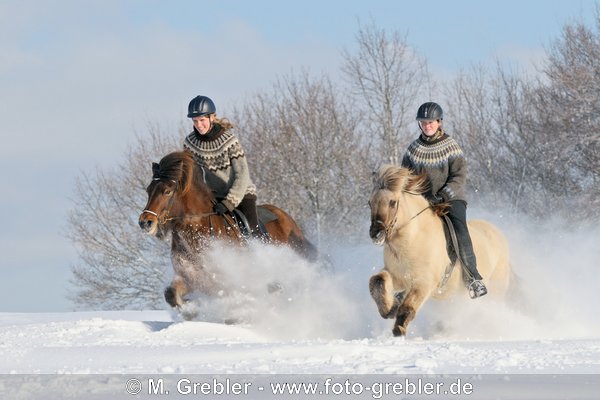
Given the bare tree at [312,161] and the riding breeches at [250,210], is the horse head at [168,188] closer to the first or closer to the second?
the riding breeches at [250,210]

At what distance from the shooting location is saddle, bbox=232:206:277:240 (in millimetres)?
13242

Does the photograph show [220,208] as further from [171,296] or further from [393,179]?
[393,179]

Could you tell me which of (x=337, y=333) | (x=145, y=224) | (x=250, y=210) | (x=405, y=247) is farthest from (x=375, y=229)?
(x=250, y=210)

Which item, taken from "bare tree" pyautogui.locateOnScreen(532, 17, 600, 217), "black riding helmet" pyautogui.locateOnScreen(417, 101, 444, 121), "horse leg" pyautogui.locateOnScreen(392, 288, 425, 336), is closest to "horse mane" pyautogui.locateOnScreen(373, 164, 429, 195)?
"black riding helmet" pyautogui.locateOnScreen(417, 101, 444, 121)

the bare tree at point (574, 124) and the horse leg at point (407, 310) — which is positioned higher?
the bare tree at point (574, 124)

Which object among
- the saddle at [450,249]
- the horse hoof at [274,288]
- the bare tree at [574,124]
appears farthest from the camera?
the bare tree at [574,124]

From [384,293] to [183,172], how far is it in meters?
3.01

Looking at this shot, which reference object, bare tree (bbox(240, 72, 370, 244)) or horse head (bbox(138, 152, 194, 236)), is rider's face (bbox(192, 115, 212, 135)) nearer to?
horse head (bbox(138, 152, 194, 236))

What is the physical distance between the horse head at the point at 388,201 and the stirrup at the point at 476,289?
131 centimetres

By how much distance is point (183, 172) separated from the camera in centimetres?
1259

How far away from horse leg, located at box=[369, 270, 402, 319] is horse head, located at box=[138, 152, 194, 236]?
8.56 feet

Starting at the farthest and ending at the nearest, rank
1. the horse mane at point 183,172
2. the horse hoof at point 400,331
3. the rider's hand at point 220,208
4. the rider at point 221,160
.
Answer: the rider at point 221,160 → the rider's hand at point 220,208 → the horse mane at point 183,172 → the horse hoof at point 400,331

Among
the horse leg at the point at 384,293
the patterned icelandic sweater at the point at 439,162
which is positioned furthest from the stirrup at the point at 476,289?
the horse leg at the point at 384,293

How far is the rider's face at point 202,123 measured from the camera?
13.2 m
